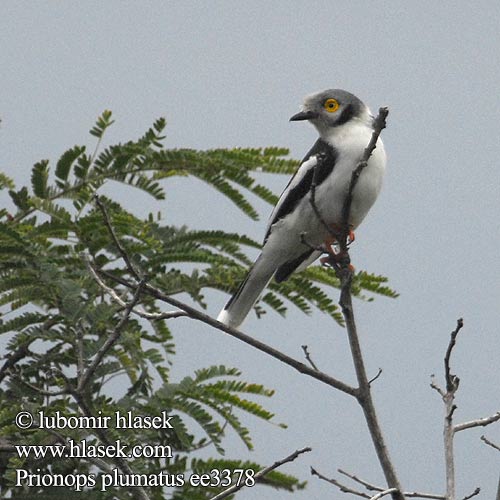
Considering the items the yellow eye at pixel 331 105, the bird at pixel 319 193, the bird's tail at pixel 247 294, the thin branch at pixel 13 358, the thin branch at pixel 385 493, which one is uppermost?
the yellow eye at pixel 331 105

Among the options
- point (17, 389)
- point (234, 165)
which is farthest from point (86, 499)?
point (234, 165)

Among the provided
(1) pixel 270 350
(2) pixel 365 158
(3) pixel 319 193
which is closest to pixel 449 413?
(1) pixel 270 350

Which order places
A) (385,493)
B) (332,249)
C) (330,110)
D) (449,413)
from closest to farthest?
(385,493) → (449,413) → (332,249) → (330,110)

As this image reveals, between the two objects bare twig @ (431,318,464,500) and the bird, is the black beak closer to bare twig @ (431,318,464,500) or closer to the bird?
the bird

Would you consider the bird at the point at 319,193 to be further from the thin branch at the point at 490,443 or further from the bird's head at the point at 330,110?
the thin branch at the point at 490,443

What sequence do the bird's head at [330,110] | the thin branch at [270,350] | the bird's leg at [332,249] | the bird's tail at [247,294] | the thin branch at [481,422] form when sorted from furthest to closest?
1. the bird's tail at [247,294]
2. the bird's head at [330,110]
3. the bird's leg at [332,249]
4. the thin branch at [481,422]
5. the thin branch at [270,350]

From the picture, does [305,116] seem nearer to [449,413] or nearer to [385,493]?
[449,413]

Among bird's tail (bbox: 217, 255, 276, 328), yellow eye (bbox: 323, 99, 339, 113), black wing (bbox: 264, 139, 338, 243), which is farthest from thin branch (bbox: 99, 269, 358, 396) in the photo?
yellow eye (bbox: 323, 99, 339, 113)

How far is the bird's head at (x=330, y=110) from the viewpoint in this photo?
546 cm

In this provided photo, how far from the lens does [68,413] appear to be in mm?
5051

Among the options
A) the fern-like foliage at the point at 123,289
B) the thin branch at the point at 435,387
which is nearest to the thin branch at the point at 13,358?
the fern-like foliage at the point at 123,289

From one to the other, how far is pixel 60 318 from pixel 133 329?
48 cm

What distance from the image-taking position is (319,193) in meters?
5.14

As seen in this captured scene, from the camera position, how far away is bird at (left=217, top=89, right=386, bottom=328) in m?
5.13
